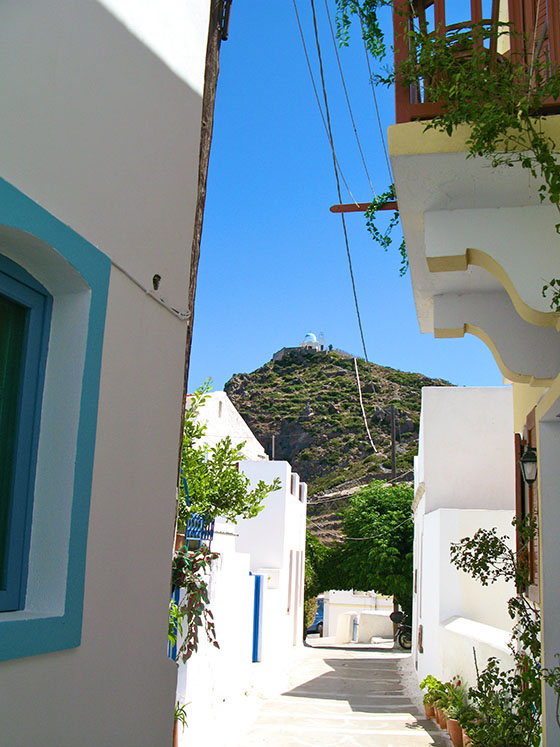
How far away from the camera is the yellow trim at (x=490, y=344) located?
5031 mm

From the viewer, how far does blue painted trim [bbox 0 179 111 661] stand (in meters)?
2.13

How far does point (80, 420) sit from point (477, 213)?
2.47m

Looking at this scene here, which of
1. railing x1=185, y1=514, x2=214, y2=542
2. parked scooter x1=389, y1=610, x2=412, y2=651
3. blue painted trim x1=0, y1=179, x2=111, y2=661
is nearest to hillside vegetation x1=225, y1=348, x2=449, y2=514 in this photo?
parked scooter x1=389, y1=610, x2=412, y2=651

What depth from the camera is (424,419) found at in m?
14.2

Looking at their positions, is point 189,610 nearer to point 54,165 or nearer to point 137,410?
point 137,410

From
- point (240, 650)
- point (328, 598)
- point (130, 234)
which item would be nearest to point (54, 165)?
point (130, 234)

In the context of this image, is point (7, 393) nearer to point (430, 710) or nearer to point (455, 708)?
point (455, 708)

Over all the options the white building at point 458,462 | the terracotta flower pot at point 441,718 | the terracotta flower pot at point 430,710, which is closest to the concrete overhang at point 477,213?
the terracotta flower pot at point 441,718

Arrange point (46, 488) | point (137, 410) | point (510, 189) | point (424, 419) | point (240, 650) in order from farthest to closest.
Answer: point (424, 419), point (240, 650), point (510, 189), point (137, 410), point (46, 488)

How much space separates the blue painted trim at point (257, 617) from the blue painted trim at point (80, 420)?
14928 millimetres

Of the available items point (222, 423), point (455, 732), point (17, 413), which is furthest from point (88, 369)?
point (222, 423)

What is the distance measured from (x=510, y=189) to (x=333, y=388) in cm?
7218

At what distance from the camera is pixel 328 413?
234 feet

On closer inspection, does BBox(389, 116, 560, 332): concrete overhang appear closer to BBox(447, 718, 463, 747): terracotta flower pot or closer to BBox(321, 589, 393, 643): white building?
BBox(447, 718, 463, 747): terracotta flower pot
